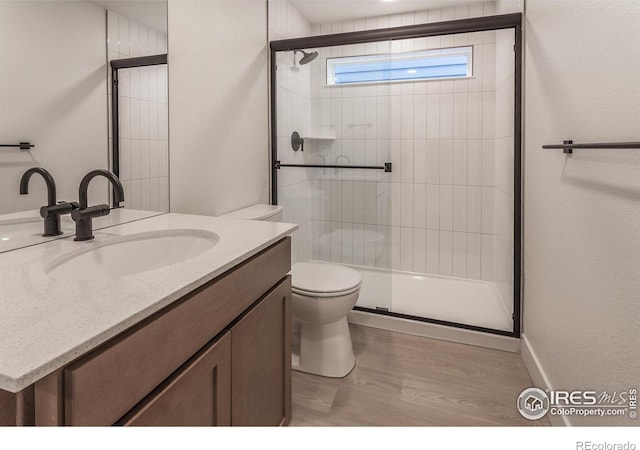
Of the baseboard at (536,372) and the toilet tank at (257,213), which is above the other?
the toilet tank at (257,213)

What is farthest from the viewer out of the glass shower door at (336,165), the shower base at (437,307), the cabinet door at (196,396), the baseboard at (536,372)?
the glass shower door at (336,165)

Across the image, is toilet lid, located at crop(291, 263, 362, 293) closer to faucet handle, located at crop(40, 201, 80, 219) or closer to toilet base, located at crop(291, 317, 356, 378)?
toilet base, located at crop(291, 317, 356, 378)

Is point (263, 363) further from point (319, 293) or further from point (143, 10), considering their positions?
point (143, 10)

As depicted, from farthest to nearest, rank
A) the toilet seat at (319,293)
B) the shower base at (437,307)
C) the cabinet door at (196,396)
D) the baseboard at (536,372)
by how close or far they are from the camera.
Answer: the shower base at (437,307), the toilet seat at (319,293), the baseboard at (536,372), the cabinet door at (196,396)

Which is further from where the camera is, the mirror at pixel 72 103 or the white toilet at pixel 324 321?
the white toilet at pixel 324 321

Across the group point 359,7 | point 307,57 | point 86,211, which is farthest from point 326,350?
point 359,7

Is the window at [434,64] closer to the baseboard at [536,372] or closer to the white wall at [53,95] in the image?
the baseboard at [536,372]

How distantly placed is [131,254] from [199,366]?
0.56 metres

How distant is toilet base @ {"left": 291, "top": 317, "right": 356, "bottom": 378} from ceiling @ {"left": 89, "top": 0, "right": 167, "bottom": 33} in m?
1.50

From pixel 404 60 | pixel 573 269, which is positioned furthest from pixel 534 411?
pixel 404 60

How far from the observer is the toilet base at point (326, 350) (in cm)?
195

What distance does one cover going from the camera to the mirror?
1.08 metres

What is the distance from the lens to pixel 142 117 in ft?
5.04

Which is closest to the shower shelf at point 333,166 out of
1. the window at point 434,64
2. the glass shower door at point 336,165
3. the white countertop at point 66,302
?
the glass shower door at point 336,165
